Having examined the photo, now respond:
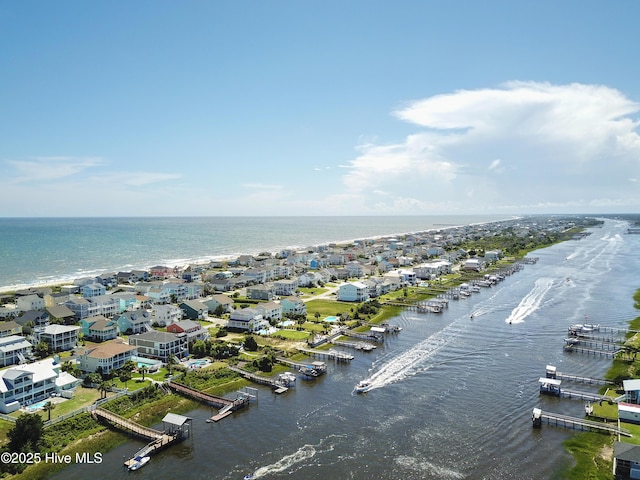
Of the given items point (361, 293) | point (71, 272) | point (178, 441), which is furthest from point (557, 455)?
point (71, 272)

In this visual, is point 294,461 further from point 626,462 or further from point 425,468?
point 626,462

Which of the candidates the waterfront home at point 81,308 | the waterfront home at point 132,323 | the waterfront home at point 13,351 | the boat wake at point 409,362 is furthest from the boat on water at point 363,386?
the waterfront home at point 81,308

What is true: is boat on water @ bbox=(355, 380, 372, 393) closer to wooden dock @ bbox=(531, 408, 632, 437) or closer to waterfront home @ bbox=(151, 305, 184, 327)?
wooden dock @ bbox=(531, 408, 632, 437)

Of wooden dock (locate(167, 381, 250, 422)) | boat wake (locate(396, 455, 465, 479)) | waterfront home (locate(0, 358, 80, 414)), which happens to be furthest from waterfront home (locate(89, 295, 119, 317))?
boat wake (locate(396, 455, 465, 479))

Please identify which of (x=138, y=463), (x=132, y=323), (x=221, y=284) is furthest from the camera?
(x=221, y=284)

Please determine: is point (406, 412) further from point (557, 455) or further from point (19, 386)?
point (19, 386)

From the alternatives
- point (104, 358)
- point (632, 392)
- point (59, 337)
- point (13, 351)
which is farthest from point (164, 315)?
point (632, 392)

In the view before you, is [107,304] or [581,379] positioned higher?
[107,304]

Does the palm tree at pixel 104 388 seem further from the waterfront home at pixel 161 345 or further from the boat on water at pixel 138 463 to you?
Answer: the boat on water at pixel 138 463
